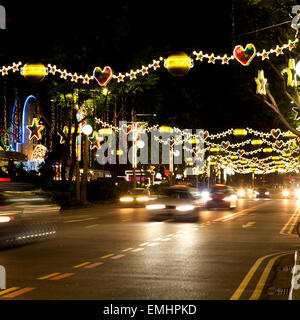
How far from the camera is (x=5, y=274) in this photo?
11.4 meters

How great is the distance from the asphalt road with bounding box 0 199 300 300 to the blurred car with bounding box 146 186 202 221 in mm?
4949

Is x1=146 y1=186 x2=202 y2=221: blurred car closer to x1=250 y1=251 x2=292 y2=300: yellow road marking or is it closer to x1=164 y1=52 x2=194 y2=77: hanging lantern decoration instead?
x1=164 y1=52 x2=194 y2=77: hanging lantern decoration

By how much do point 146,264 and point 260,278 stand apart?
288 centimetres

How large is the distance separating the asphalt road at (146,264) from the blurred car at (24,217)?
0.37 m

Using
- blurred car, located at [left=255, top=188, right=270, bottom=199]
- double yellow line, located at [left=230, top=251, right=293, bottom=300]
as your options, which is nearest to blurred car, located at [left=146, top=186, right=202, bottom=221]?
double yellow line, located at [left=230, top=251, right=293, bottom=300]

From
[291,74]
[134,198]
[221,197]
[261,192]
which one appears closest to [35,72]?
[291,74]

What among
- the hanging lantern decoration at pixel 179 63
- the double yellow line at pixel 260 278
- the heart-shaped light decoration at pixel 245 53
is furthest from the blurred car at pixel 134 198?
the double yellow line at pixel 260 278

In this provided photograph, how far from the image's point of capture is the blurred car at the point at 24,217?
14.6 m

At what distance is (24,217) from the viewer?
1523cm

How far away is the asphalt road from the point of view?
31.8 ft

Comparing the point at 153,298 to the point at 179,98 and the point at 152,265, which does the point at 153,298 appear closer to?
the point at 152,265

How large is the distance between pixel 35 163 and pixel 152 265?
52.1 meters

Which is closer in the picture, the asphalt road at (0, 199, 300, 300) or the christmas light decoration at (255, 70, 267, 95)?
the asphalt road at (0, 199, 300, 300)
